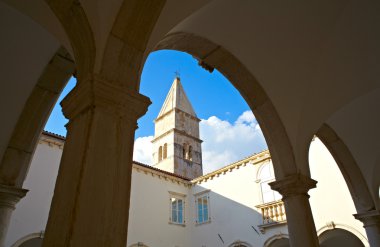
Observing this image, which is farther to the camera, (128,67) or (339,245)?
(339,245)

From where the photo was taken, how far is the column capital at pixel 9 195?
436 centimetres

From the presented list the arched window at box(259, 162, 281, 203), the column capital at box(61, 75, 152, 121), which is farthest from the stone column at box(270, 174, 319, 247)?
the arched window at box(259, 162, 281, 203)

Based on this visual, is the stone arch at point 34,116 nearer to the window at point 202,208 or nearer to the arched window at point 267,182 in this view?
the arched window at point 267,182

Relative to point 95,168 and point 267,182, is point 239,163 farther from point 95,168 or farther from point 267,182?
point 95,168

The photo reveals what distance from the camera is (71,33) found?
3.01m

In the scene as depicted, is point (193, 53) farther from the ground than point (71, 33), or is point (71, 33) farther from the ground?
point (193, 53)

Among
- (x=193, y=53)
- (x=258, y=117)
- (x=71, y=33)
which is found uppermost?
(x=193, y=53)

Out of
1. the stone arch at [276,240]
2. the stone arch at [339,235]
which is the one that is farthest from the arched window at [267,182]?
the stone arch at [339,235]

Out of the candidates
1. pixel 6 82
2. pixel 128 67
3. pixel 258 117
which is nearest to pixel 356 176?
pixel 258 117

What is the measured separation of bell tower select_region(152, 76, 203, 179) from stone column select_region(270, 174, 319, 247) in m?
27.2

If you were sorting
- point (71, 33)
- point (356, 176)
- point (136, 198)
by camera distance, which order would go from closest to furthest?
point (71, 33) → point (356, 176) → point (136, 198)

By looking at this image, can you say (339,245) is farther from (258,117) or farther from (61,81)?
(61,81)

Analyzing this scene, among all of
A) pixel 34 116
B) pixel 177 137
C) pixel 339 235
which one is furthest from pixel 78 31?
pixel 177 137

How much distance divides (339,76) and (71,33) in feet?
14.0
